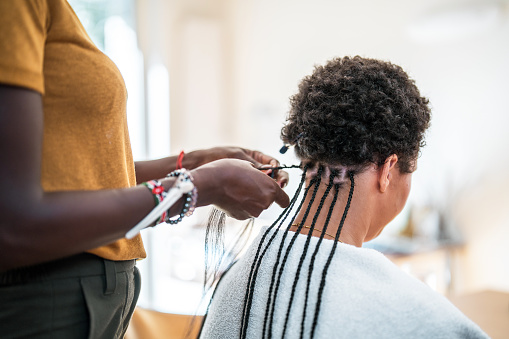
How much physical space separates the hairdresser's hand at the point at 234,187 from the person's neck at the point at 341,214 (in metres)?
0.16

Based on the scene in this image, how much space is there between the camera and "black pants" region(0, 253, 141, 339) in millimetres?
604

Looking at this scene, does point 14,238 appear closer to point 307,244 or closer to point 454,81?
point 307,244

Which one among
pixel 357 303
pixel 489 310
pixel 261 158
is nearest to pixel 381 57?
pixel 489 310

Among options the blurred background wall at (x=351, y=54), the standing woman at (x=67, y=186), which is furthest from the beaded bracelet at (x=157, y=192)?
the blurred background wall at (x=351, y=54)

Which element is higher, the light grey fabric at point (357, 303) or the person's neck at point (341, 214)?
the person's neck at point (341, 214)

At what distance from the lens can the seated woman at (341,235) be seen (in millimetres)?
727

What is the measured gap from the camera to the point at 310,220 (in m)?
0.92

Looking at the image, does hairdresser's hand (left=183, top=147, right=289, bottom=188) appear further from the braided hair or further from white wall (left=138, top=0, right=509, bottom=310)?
white wall (left=138, top=0, right=509, bottom=310)

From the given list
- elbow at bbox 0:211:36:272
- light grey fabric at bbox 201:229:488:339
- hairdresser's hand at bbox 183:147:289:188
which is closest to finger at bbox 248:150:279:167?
hairdresser's hand at bbox 183:147:289:188

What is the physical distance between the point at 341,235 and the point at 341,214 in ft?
0.15

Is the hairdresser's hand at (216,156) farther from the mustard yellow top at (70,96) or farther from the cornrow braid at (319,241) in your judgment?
the mustard yellow top at (70,96)

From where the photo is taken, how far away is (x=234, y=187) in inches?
27.0

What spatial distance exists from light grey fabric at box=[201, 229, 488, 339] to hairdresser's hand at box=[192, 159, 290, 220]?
0.14 metres

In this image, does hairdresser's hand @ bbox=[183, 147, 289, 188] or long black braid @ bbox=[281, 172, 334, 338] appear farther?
hairdresser's hand @ bbox=[183, 147, 289, 188]
